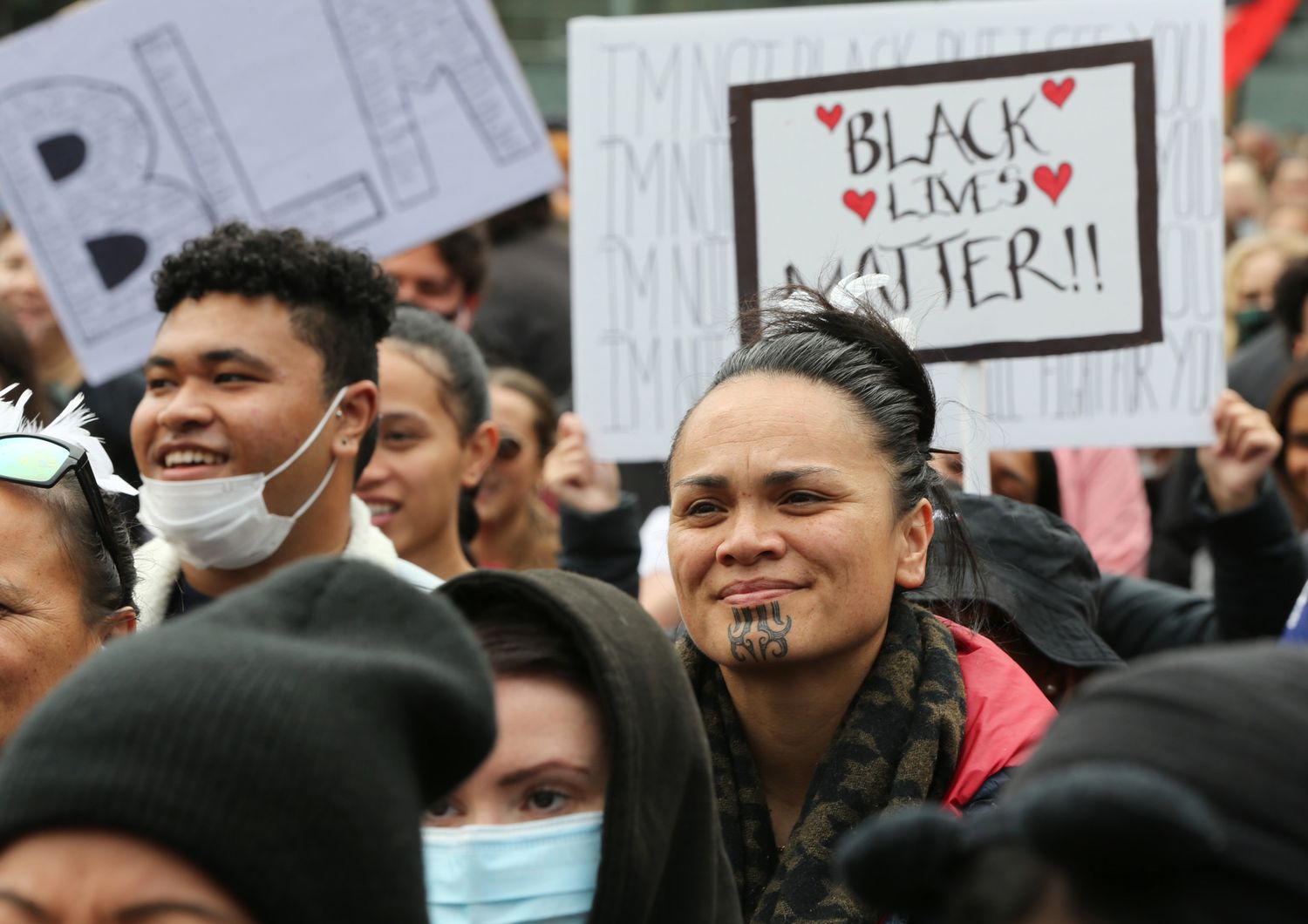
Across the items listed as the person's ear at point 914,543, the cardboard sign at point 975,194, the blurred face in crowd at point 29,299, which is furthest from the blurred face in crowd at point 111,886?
the blurred face in crowd at point 29,299

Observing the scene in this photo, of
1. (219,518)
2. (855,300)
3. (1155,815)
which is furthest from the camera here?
(219,518)

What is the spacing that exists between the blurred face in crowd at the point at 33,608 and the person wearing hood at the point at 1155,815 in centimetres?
176

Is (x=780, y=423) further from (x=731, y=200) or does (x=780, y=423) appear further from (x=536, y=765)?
(x=731, y=200)

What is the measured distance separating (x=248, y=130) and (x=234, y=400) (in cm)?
148

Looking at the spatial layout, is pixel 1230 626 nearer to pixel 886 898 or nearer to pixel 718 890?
pixel 718 890

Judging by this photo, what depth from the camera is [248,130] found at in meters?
5.04

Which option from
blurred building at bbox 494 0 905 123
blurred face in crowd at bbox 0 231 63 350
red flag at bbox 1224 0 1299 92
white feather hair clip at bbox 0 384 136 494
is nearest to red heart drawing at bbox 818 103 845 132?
white feather hair clip at bbox 0 384 136 494

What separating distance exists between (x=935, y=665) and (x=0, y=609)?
1.46 meters

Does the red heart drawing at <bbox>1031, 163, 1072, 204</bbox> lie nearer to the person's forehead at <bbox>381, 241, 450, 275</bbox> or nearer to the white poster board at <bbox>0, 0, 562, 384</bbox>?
the white poster board at <bbox>0, 0, 562, 384</bbox>

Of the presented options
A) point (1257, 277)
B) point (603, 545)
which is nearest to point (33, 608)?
Answer: point (603, 545)

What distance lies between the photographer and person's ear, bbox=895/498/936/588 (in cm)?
305

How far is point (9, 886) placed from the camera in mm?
1528

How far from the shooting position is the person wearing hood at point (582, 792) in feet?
6.55

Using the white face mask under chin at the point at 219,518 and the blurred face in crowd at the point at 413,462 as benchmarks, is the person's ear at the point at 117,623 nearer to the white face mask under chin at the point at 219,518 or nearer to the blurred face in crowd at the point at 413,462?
the white face mask under chin at the point at 219,518
